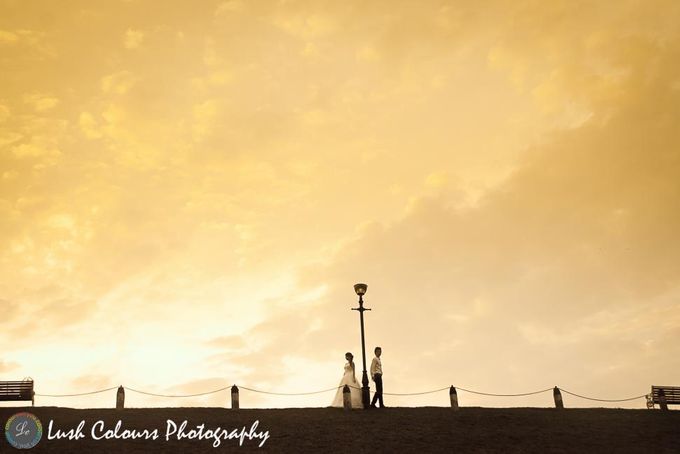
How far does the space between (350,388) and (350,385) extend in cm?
12

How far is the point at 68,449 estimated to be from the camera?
16.8 metres

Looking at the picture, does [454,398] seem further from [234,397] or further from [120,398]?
[120,398]

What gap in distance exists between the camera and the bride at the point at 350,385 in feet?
74.8

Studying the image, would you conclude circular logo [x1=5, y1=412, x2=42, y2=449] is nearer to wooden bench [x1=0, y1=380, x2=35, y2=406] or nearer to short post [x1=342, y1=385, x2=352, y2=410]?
wooden bench [x1=0, y1=380, x2=35, y2=406]

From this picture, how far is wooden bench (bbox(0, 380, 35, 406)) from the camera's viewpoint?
25.0m

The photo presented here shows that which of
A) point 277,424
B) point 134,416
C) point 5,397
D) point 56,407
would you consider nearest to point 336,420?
point 277,424

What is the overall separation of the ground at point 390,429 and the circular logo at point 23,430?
25 centimetres

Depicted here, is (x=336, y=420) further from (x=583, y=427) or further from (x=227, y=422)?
(x=583, y=427)

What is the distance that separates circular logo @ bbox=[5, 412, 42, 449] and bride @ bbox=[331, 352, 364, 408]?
10.2m

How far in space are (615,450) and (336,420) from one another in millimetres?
8639

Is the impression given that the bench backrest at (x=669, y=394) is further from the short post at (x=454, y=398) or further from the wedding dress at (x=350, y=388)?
the wedding dress at (x=350, y=388)

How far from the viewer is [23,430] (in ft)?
62.0

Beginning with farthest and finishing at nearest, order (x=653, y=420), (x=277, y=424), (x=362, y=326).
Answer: (x=362, y=326) → (x=653, y=420) → (x=277, y=424)

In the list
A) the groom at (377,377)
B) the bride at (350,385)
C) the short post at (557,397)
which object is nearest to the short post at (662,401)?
the short post at (557,397)
